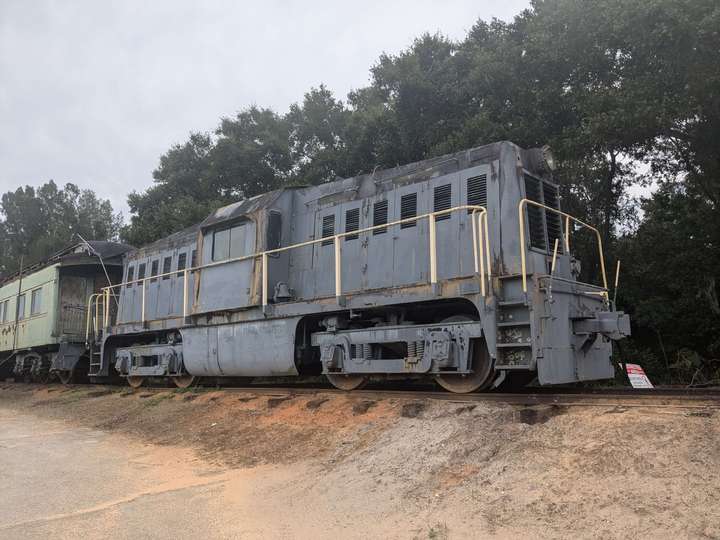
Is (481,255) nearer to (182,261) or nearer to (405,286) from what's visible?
(405,286)

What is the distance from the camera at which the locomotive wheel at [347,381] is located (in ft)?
28.1

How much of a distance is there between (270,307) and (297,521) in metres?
5.12

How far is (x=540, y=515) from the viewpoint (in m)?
3.96

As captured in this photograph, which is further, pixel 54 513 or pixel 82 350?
pixel 82 350

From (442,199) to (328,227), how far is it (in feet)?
7.50

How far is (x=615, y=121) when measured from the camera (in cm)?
1410

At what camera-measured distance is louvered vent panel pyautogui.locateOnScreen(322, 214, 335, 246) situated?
9.64m

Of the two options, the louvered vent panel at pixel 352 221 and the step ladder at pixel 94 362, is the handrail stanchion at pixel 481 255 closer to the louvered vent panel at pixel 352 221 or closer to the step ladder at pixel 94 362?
the louvered vent panel at pixel 352 221

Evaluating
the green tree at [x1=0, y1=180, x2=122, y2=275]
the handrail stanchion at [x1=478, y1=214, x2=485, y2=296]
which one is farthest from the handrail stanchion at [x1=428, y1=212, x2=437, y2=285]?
the green tree at [x1=0, y1=180, x2=122, y2=275]

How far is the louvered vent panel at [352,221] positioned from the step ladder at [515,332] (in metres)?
3.09

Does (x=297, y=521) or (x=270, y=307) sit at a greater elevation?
(x=270, y=307)

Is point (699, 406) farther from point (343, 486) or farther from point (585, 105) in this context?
point (585, 105)

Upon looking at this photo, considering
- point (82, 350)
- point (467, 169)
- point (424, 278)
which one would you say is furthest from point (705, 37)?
point (82, 350)

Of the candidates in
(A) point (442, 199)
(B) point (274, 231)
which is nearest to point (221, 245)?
(B) point (274, 231)
